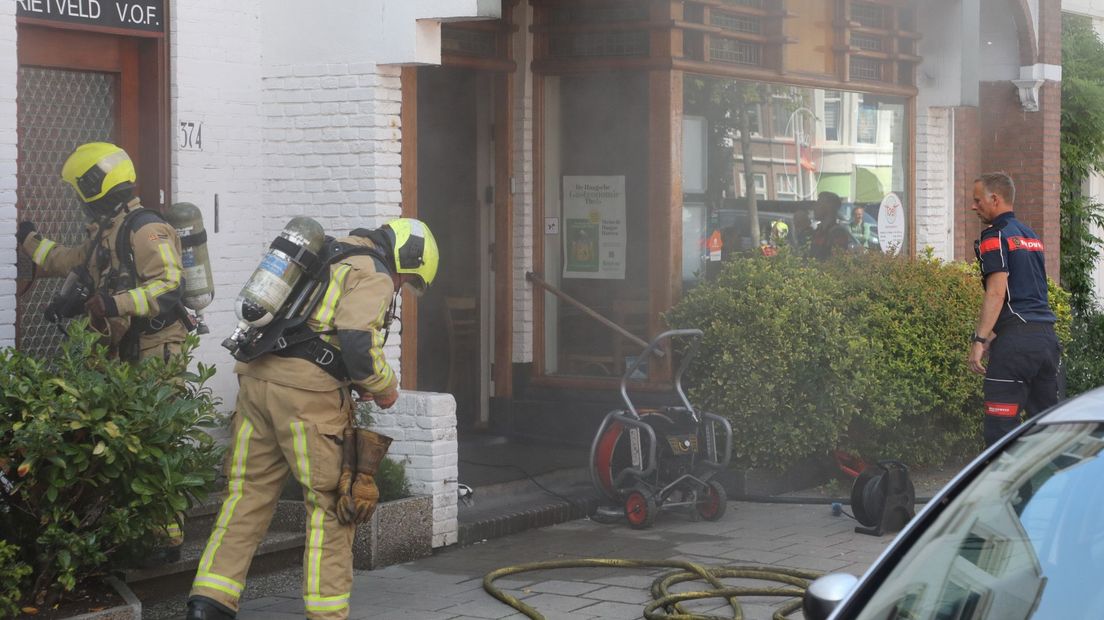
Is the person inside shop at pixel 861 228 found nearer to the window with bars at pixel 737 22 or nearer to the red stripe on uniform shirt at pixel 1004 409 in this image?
the window with bars at pixel 737 22

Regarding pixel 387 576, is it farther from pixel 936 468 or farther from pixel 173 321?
pixel 936 468

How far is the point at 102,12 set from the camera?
819 cm

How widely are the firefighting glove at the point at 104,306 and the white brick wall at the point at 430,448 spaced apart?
1.86 metres

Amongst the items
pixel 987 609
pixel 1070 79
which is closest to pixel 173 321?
pixel 987 609

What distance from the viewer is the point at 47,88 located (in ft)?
26.2

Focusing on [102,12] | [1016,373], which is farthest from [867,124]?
[102,12]

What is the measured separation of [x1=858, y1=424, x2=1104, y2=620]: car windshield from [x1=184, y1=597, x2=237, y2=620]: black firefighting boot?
336 cm

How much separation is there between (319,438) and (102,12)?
3226 mm

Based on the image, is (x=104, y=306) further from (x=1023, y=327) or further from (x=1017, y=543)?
(x=1023, y=327)

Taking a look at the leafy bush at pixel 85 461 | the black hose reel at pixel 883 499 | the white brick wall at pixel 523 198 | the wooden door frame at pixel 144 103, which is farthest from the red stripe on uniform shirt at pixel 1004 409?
the wooden door frame at pixel 144 103

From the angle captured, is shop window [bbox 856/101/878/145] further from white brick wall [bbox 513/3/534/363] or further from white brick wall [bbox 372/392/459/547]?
A: white brick wall [bbox 372/392/459/547]

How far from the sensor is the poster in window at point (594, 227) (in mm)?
11180

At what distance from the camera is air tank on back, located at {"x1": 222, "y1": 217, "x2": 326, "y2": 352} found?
617cm

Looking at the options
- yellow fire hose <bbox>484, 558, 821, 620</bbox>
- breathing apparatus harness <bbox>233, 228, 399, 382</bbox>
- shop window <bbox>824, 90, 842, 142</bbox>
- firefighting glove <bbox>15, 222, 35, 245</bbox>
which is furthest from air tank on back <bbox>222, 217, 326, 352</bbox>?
shop window <bbox>824, 90, 842, 142</bbox>
